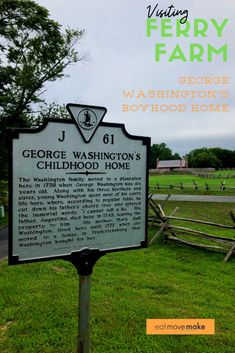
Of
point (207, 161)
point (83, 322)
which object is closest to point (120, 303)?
point (83, 322)

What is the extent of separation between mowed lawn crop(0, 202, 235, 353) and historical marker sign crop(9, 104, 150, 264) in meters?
1.57

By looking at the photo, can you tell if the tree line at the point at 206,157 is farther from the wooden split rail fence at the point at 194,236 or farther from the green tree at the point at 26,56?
the wooden split rail fence at the point at 194,236

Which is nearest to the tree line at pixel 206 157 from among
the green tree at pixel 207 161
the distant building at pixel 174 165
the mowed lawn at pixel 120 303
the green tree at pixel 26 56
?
the green tree at pixel 207 161

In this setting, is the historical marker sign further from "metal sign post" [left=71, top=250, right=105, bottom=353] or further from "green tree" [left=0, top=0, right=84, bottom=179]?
"green tree" [left=0, top=0, right=84, bottom=179]

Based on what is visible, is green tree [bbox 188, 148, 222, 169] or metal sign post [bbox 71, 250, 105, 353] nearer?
metal sign post [bbox 71, 250, 105, 353]

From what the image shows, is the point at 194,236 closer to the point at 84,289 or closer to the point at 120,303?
the point at 120,303

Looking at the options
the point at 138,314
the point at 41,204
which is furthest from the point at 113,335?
the point at 41,204

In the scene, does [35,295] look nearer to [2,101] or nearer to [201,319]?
[201,319]

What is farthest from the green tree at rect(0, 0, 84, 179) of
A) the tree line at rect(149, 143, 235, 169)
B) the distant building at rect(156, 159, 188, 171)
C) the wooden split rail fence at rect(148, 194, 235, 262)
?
the distant building at rect(156, 159, 188, 171)

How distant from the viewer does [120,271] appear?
6.78 meters

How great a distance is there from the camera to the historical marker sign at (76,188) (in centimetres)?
258

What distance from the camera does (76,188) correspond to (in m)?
Answer: 2.77

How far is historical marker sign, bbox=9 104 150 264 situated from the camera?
258 centimetres

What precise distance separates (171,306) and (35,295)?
220 cm
